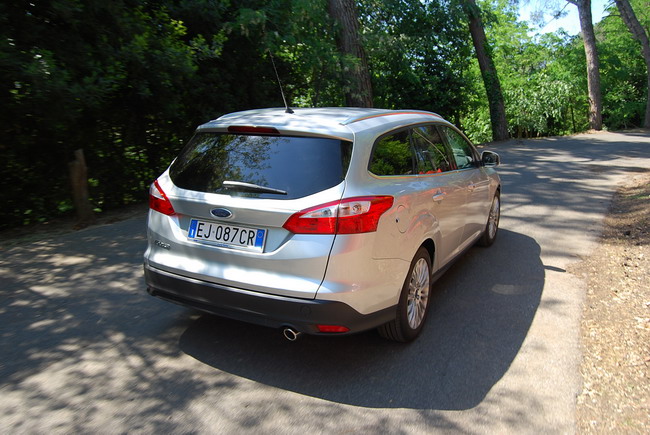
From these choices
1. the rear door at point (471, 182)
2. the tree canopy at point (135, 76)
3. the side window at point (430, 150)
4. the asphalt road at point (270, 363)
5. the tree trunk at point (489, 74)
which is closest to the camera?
the asphalt road at point (270, 363)

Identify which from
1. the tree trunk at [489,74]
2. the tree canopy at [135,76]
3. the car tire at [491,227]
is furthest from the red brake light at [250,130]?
the tree trunk at [489,74]

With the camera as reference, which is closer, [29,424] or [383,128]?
[29,424]

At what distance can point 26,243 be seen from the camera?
6738mm

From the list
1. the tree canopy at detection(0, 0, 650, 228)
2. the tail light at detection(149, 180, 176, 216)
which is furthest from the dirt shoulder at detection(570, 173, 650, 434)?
the tree canopy at detection(0, 0, 650, 228)

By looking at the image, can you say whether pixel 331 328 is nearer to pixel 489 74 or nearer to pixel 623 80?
pixel 489 74

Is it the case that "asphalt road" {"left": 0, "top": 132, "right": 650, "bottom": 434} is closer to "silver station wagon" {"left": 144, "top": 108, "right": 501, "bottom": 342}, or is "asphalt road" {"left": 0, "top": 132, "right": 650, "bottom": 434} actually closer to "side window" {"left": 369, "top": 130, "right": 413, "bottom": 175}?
"silver station wagon" {"left": 144, "top": 108, "right": 501, "bottom": 342}

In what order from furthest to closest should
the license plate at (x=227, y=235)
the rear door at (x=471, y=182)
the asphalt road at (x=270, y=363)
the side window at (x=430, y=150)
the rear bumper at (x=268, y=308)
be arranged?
the rear door at (x=471, y=182), the side window at (x=430, y=150), the license plate at (x=227, y=235), the rear bumper at (x=268, y=308), the asphalt road at (x=270, y=363)

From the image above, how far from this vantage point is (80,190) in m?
7.51

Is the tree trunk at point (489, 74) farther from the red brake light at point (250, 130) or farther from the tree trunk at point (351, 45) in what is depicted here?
the red brake light at point (250, 130)

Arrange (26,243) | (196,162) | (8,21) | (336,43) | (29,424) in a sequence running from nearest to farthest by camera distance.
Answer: (29,424) < (196,162) < (8,21) < (26,243) < (336,43)

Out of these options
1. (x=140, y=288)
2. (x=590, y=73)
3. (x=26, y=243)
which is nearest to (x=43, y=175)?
(x=26, y=243)

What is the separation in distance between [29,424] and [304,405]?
1562 mm

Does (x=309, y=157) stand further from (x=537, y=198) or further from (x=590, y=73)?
(x=590, y=73)

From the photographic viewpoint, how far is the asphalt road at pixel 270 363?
302cm
